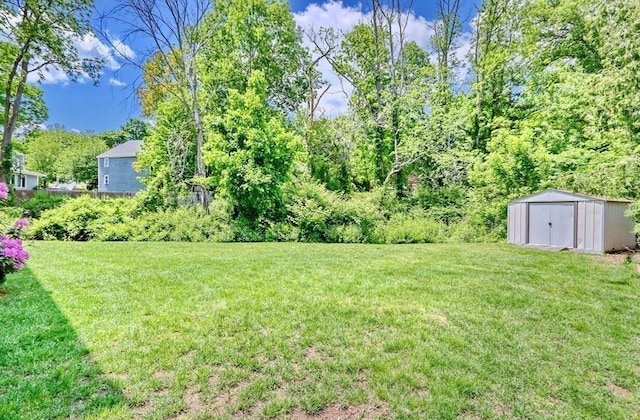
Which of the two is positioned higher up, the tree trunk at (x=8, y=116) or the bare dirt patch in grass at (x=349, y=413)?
the tree trunk at (x=8, y=116)

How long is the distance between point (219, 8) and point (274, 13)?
2732mm

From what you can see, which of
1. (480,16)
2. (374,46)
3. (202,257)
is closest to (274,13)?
(374,46)

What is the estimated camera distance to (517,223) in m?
11.8

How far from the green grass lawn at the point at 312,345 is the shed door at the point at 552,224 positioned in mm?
4522

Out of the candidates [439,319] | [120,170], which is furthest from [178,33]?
→ [120,170]

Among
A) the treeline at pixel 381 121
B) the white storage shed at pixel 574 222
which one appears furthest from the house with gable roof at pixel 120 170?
the white storage shed at pixel 574 222

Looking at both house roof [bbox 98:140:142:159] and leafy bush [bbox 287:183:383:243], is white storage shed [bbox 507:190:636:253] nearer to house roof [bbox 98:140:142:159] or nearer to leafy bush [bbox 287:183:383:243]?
leafy bush [bbox 287:183:383:243]

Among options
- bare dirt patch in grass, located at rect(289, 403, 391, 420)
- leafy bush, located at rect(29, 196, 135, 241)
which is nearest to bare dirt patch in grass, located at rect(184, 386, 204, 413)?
bare dirt patch in grass, located at rect(289, 403, 391, 420)

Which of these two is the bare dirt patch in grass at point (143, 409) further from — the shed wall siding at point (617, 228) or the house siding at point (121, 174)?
the house siding at point (121, 174)

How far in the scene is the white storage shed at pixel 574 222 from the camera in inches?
372

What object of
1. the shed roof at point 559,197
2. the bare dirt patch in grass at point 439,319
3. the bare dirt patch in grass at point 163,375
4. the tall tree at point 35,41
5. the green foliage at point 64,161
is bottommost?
the bare dirt patch in grass at point 163,375

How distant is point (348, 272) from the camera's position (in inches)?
258

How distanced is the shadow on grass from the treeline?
29.5 ft

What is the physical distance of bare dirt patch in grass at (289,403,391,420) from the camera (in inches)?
93.9
